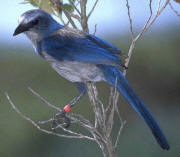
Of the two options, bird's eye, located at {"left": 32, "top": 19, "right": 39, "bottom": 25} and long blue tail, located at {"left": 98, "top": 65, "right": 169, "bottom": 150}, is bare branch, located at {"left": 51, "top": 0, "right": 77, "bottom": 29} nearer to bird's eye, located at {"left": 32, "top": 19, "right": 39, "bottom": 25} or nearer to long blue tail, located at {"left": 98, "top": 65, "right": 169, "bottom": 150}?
bird's eye, located at {"left": 32, "top": 19, "right": 39, "bottom": 25}

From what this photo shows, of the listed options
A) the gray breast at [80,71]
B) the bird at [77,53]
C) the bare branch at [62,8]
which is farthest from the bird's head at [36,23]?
the gray breast at [80,71]

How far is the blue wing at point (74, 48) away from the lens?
396 cm

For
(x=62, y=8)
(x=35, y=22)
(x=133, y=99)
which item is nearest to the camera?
(x=133, y=99)

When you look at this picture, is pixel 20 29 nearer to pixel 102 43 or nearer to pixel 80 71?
pixel 80 71

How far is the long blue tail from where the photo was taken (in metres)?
3.62

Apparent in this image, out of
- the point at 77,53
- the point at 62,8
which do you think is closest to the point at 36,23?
the point at 62,8

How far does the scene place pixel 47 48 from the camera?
4180mm

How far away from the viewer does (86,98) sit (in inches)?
343

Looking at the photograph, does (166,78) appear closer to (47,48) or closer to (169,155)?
(169,155)

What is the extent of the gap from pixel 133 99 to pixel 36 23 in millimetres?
949

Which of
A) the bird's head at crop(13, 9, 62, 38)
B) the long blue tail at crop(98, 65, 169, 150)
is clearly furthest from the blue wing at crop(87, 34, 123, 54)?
the bird's head at crop(13, 9, 62, 38)

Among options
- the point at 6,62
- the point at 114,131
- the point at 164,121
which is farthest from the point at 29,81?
the point at 164,121

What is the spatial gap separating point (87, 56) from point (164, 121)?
15.7 feet

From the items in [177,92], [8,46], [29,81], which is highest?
[8,46]
